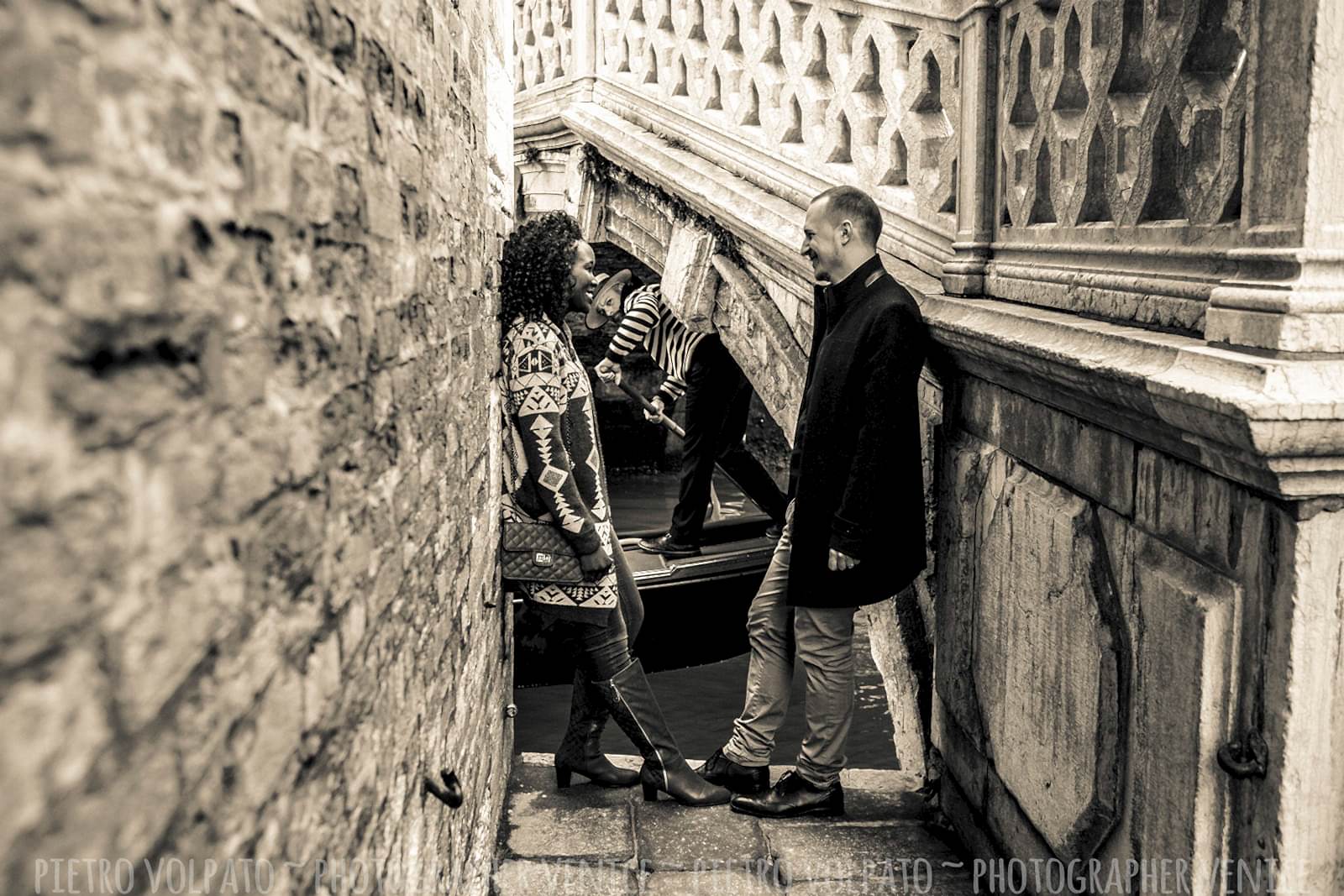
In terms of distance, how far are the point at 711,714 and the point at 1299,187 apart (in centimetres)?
636

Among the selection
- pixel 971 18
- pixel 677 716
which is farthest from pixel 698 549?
pixel 971 18

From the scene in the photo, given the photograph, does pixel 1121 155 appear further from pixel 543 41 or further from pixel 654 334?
pixel 543 41

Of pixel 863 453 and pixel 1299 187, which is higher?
pixel 1299 187

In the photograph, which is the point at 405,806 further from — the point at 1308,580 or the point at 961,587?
the point at 961,587

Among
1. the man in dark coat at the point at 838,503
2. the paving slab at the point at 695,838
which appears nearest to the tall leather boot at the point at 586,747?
the paving slab at the point at 695,838

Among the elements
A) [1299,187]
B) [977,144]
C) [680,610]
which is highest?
[977,144]

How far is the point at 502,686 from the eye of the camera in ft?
13.3

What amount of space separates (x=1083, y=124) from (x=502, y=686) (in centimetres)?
249

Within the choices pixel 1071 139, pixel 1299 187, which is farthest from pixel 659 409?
pixel 1299 187

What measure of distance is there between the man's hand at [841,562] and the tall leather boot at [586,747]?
0.97 meters

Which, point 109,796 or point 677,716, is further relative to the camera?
point 677,716

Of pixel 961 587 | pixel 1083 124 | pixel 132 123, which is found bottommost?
pixel 961 587

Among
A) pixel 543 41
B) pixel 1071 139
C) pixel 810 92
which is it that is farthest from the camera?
pixel 543 41

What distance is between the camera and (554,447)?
352cm
